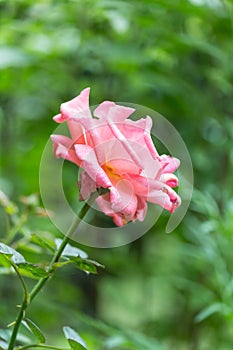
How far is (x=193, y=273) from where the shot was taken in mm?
1244

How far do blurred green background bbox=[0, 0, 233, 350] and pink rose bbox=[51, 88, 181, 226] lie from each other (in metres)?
0.47

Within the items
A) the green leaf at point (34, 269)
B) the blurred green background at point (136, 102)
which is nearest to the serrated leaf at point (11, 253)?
the green leaf at point (34, 269)

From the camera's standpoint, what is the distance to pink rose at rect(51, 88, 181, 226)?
1.43 feet

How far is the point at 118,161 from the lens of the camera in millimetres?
446

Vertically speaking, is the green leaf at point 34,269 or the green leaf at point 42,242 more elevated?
the green leaf at point 34,269

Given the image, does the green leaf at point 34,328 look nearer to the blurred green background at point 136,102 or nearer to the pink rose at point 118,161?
the pink rose at point 118,161

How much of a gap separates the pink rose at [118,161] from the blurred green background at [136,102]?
471 mm

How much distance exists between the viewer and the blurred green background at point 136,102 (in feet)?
3.52

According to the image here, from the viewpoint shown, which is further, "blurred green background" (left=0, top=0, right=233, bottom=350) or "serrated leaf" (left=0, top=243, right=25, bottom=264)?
"blurred green background" (left=0, top=0, right=233, bottom=350)

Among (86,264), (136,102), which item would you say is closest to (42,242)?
(86,264)

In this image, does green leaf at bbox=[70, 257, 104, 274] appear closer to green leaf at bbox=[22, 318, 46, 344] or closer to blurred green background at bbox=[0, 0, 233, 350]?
green leaf at bbox=[22, 318, 46, 344]

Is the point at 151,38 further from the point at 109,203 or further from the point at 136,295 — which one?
the point at 109,203

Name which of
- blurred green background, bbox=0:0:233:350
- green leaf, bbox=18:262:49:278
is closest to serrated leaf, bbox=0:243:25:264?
green leaf, bbox=18:262:49:278

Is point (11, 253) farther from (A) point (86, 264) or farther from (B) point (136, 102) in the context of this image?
(B) point (136, 102)
